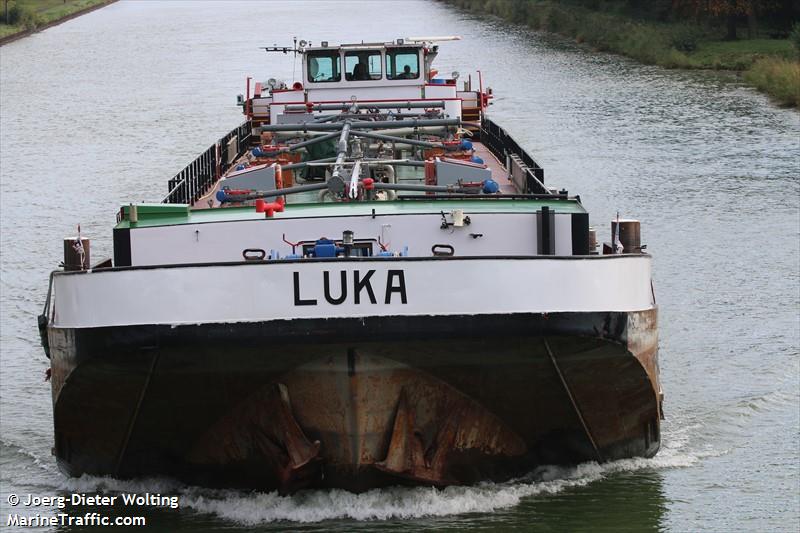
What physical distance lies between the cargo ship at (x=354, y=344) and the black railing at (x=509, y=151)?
1918mm

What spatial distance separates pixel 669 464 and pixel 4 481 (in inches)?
234

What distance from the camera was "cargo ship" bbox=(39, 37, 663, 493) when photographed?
10.4 metres

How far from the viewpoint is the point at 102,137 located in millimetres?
36500

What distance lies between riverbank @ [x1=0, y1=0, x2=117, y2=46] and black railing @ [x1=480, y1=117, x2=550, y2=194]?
5180 cm

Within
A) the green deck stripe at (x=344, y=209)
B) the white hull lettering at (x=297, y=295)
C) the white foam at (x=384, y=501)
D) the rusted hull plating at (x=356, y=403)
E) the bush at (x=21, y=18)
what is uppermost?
the bush at (x=21, y=18)

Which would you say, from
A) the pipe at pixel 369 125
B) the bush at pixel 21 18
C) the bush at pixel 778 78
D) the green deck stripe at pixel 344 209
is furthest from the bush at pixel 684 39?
the green deck stripe at pixel 344 209

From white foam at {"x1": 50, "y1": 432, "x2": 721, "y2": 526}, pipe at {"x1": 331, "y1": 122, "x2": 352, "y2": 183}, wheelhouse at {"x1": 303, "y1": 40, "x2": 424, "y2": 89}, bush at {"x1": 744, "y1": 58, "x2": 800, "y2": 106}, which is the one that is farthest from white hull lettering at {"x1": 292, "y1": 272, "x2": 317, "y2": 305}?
Answer: bush at {"x1": 744, "y1": 58, "x2": 800, "y2": 106}

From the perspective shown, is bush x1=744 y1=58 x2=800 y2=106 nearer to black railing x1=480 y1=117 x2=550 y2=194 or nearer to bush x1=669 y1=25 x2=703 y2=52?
bush x1=669 y1=25 x2=703 y2=52

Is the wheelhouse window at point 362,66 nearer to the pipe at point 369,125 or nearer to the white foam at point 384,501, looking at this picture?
the pipe at point 369,125

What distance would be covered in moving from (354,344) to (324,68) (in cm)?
1276

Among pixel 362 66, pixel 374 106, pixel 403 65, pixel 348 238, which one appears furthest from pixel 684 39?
pixel 348 238

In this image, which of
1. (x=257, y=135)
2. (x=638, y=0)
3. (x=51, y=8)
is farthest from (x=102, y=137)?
(x=51, y=8)

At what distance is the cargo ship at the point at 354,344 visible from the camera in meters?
10.4

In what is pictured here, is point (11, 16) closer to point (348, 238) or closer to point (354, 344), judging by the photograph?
point (348, 238)
